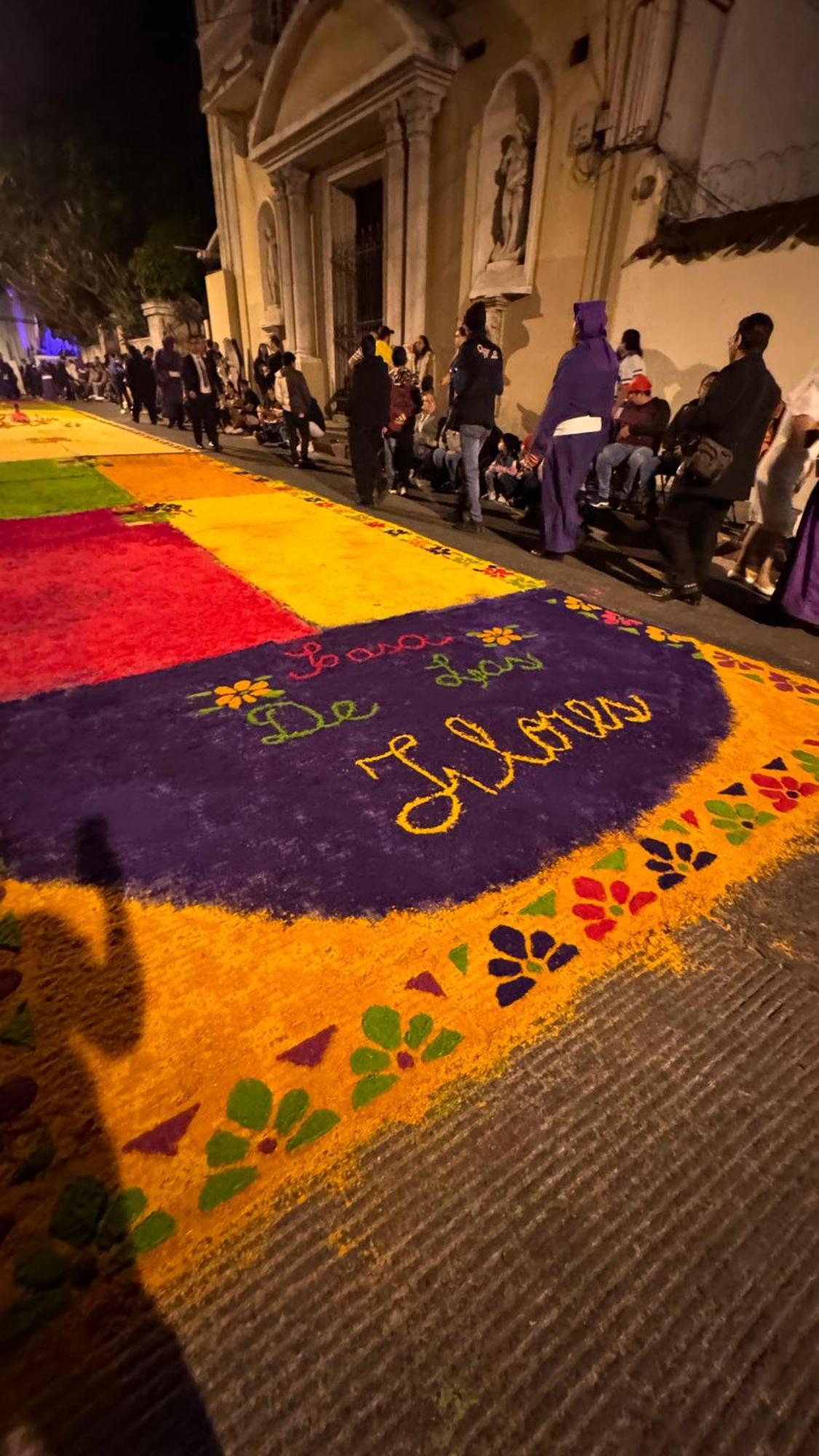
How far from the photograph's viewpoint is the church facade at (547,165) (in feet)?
24.5

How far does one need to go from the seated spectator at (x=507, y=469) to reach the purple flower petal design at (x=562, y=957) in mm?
6681

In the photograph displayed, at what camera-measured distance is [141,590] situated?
4.27 meters

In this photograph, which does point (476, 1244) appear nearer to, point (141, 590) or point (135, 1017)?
point (135, 1017)

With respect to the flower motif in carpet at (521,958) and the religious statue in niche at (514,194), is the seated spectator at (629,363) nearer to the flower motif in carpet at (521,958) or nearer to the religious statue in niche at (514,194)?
the religious statue in niche at (514,194)

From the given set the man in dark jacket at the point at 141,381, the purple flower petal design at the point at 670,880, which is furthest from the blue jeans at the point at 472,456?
the man in dark jacket at the point at 141,381

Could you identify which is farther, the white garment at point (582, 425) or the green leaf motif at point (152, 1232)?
the white garment at point (582, 425)

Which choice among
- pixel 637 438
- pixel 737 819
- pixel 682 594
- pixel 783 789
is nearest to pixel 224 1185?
pixel 737 819

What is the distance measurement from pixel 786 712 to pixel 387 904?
225 cm

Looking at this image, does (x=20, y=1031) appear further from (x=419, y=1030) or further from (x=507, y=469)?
(x=507, y=469)

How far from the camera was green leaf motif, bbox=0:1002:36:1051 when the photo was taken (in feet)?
4.92

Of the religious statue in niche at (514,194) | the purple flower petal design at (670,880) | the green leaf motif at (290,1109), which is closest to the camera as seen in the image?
the green leaf motif at (290,1109)

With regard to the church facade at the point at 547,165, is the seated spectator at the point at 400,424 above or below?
below

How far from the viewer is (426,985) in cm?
167

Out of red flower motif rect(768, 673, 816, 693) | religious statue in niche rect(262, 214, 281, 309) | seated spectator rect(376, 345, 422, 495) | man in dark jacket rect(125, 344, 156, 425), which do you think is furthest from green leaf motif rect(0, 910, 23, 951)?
religious statue in niche rect(262, 214, 281, 309)
